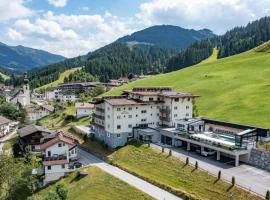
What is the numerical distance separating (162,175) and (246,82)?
58.4m

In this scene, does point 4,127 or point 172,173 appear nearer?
point 172,173

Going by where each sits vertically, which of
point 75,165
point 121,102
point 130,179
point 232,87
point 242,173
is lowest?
point 75,165

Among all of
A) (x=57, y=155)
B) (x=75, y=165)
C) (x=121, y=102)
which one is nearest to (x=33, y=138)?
(x=57, y=155)

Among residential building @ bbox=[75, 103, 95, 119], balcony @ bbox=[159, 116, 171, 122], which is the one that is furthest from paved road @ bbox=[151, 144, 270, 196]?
residential building @ bbox=[75, 103, 95, 119]

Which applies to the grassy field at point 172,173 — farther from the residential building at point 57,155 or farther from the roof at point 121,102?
the roof at point 121,102

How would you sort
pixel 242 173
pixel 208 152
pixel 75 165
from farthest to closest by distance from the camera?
pixel 75 165, pixel 208 152, pixel 242 173

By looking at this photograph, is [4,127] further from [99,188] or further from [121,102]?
[99,188]

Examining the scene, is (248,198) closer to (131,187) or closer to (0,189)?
(131,187)

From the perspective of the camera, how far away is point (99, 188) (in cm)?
5172

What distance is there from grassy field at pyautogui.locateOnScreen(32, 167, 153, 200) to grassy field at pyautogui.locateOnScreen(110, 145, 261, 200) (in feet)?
14.0

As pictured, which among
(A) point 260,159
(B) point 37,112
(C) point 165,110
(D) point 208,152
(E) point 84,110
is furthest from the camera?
(B) point 37,112

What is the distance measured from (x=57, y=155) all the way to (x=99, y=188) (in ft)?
54.5

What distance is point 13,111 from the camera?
5492 inches

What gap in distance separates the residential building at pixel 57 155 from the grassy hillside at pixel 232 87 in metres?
32.0
